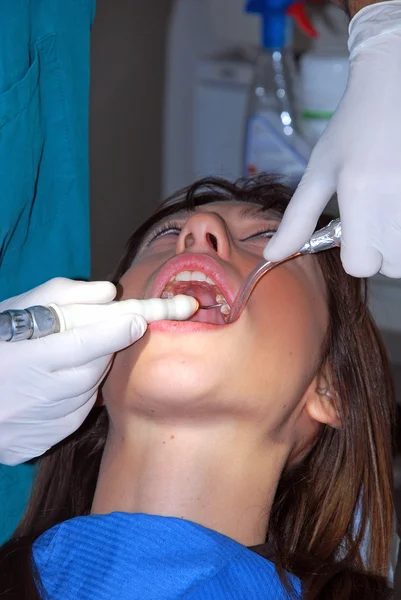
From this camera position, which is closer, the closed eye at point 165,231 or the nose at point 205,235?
the nose at point 205,235

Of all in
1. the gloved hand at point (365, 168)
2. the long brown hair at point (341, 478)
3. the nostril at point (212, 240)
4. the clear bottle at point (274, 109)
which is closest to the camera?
the gloved hand at point (365, 168)

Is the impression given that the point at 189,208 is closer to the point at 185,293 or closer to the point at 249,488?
the point at 185,293

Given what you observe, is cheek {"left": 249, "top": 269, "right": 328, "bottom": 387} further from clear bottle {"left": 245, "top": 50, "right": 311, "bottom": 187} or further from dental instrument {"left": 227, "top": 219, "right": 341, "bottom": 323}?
clear bottle {"left": 245, "top": 50, "right": 311, "bottom": 187}

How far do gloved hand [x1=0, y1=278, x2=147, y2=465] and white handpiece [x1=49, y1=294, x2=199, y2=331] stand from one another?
15 mm

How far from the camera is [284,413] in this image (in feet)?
4.68

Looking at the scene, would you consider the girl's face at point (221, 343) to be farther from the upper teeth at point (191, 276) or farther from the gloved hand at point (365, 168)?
the gloved hand at point (365, 168)

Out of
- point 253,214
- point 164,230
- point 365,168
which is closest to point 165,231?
point 164,230

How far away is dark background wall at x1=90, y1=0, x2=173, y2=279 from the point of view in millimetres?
2330

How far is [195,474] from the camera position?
4.55ft

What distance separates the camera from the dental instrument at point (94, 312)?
4.14 feet

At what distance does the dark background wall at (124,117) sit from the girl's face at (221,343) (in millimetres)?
923

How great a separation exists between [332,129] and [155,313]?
37cm

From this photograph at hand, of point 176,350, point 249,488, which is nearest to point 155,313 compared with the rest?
point 176,350

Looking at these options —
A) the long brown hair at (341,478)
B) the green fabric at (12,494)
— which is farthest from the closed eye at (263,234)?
the green fabric at (12,494)
